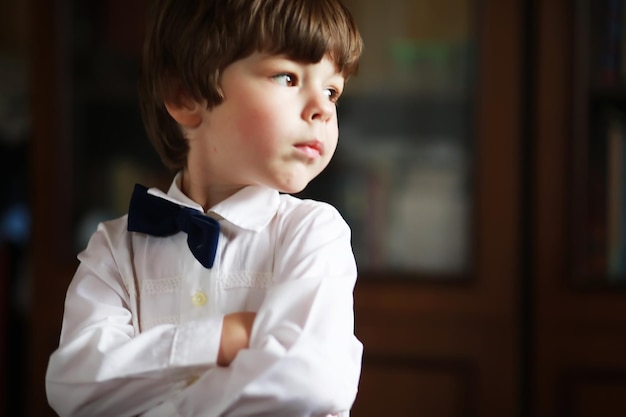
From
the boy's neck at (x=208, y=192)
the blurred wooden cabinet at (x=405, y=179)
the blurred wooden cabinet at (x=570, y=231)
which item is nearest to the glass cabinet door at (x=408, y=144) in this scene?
the blurred wooden cabinet at (x=405, y=179)

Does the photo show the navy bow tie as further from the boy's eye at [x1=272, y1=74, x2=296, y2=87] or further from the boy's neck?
the boy's eye at [x1=272, y1=74, x2=296, y2=87]

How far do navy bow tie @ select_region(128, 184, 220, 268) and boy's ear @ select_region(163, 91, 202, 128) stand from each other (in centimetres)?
9

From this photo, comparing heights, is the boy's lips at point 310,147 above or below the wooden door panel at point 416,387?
above

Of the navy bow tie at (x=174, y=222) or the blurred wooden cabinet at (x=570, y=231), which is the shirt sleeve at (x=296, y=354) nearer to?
the navy bow tie at (x=174, y=222)

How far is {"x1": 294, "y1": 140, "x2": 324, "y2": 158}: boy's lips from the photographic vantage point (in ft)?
2.52

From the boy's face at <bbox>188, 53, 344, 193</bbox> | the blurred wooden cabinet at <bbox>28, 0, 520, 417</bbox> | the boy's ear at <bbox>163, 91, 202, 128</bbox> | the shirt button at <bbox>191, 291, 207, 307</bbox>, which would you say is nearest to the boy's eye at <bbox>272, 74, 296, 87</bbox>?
the boy's face at <bbox>188, 53, 344, 193</bbox>

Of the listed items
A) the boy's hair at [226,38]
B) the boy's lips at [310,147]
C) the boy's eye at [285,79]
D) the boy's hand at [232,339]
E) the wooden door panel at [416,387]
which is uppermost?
the boy's hair at [226,38]

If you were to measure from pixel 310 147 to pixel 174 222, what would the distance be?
0.18 m

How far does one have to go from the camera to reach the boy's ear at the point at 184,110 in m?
0.82

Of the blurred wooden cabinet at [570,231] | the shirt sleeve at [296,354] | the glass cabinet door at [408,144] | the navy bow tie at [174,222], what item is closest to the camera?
the shirt sleeve at [296,354]

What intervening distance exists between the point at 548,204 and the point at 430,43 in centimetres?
50

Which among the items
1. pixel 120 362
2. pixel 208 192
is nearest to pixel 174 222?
pixel 208 192

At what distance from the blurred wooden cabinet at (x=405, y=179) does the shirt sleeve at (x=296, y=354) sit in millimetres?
1105

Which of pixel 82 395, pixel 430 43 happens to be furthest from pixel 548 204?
pixel 82 395
